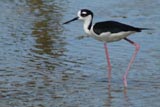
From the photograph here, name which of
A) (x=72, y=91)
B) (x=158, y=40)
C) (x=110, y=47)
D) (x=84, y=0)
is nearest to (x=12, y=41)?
(x=110, y=47)

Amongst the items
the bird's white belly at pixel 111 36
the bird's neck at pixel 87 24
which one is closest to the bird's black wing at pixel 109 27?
the bird's white belly at pixel 111 36

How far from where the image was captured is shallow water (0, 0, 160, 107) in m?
7.91

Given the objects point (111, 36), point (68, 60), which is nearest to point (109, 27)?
point (111, 36)

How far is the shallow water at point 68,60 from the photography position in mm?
7914

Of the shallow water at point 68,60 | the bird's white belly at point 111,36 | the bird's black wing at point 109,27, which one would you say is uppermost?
the bird's black wing at point 109,27

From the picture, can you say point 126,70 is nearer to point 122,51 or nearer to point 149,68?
point 149,68

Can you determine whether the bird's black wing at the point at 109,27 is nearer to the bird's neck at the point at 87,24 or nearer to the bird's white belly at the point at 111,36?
the bird's white belly at the point at 111,36

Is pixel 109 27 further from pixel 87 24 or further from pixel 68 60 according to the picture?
pixel 68 60

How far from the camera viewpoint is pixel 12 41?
1125 centimetres

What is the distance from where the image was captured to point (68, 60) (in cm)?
997

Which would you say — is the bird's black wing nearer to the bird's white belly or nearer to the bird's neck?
the bird's white belly

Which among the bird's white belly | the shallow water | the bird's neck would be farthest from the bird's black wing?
the shallow water

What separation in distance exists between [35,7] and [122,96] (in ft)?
24.0

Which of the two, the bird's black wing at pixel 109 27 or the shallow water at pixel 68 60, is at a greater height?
the bird's black wing at pixel 109 27
